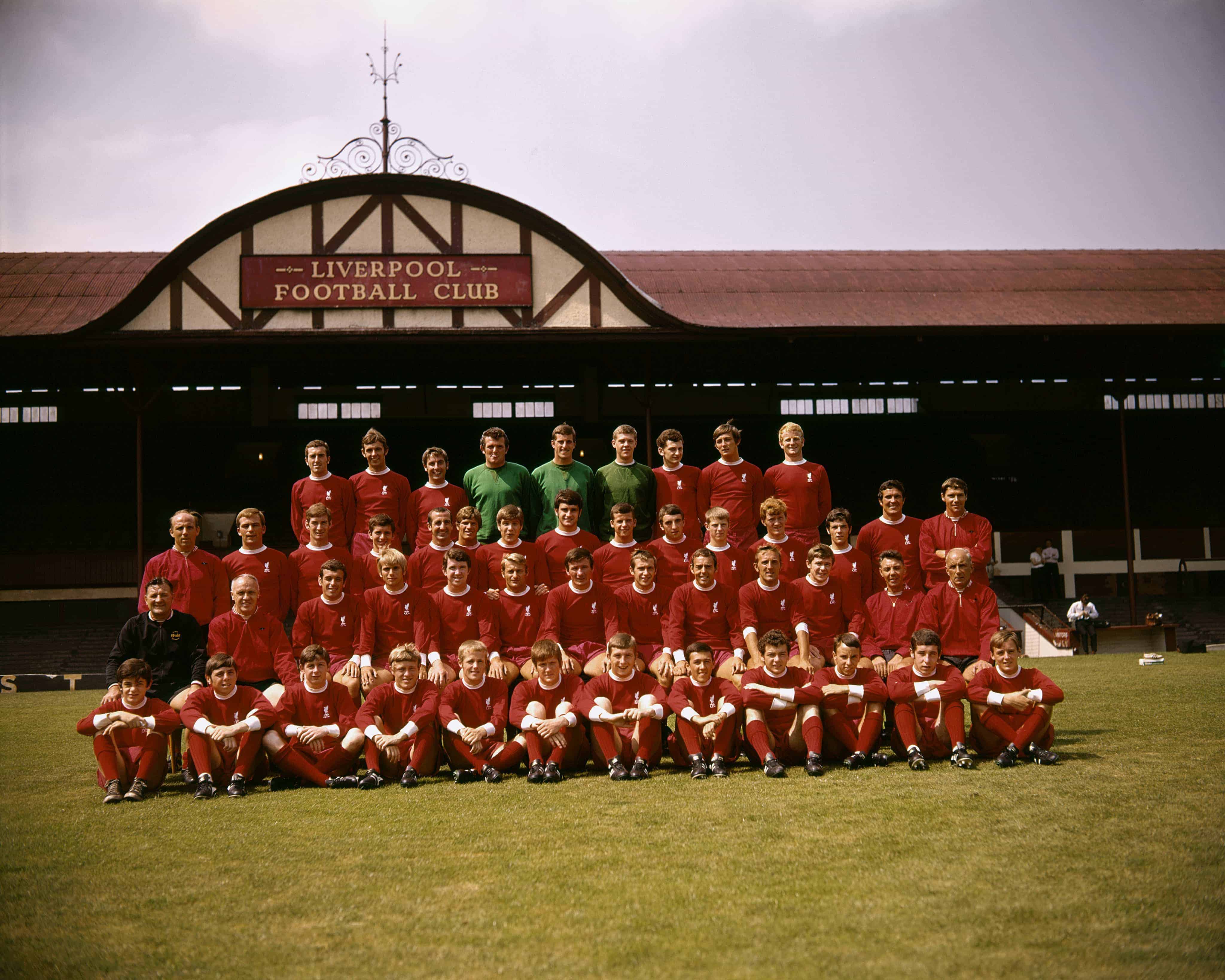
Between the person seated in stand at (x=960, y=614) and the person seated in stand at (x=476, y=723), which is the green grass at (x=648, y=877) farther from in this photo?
the person seated in stand at (x=960, y=614)

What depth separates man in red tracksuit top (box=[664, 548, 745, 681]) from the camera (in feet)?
25.0

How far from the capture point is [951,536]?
862 centimetres

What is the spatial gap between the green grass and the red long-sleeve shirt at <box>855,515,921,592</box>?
2.23m

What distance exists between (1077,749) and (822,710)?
1.82m

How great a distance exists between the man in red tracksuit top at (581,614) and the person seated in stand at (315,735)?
154 cm

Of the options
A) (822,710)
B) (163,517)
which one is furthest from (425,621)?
(163,517)

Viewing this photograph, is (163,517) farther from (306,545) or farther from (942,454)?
(942,454)

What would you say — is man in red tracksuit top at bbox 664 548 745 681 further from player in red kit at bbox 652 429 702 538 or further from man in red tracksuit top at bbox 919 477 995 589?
man in red tracksuit top at bbox 919 477 995 589

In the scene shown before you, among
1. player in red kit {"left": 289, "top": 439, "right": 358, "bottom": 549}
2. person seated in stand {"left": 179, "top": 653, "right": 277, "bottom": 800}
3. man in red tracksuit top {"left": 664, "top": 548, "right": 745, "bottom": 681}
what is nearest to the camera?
person seated in stand {"left": 179, "top": 653, "right": 277, "bottom": 800}

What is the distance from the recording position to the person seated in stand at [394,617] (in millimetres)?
7660

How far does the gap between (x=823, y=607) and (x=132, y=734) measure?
5.06m

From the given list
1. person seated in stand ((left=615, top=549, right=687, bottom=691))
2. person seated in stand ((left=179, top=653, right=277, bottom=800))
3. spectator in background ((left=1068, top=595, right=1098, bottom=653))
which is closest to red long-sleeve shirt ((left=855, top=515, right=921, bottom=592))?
person seated in stand ((left=615, top=549, right=687, bottom=691))

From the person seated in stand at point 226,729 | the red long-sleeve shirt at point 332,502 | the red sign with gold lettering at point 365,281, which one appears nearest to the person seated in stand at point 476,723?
the person seated in stand at point 226,729

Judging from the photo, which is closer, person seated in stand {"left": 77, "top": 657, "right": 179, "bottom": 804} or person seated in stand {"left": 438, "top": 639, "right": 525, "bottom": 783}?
Answer: person seated in stand {"left": 77, "top": 657, "right": 179, "bottom": 804}
